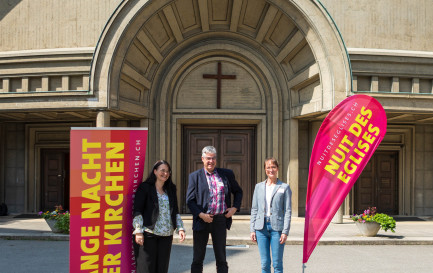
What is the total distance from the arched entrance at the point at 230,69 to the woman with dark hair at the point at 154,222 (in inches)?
293

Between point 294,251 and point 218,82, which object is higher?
point 218,82

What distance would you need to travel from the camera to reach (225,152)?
49.1 ft

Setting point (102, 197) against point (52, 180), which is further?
point (52, 180)

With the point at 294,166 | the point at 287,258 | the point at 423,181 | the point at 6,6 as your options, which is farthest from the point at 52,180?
the point at 423,181

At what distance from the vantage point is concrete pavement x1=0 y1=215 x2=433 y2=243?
1019 centimetres

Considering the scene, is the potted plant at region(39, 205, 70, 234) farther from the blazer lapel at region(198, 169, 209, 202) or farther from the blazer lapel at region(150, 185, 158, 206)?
the blazer lapel at region(150, 185, 158, 206)

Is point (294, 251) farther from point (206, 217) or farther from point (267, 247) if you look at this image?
point (206, 217)

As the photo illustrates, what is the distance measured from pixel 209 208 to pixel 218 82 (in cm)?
938

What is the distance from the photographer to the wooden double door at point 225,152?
49.0 feet

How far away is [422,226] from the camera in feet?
42.1

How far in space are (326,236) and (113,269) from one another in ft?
23.4

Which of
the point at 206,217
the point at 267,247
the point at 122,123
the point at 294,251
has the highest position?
the point at 122,123

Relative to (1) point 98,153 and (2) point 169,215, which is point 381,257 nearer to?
(2) point 169,215

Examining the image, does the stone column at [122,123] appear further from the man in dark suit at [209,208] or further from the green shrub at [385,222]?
the man in dark suit at [209,208]
